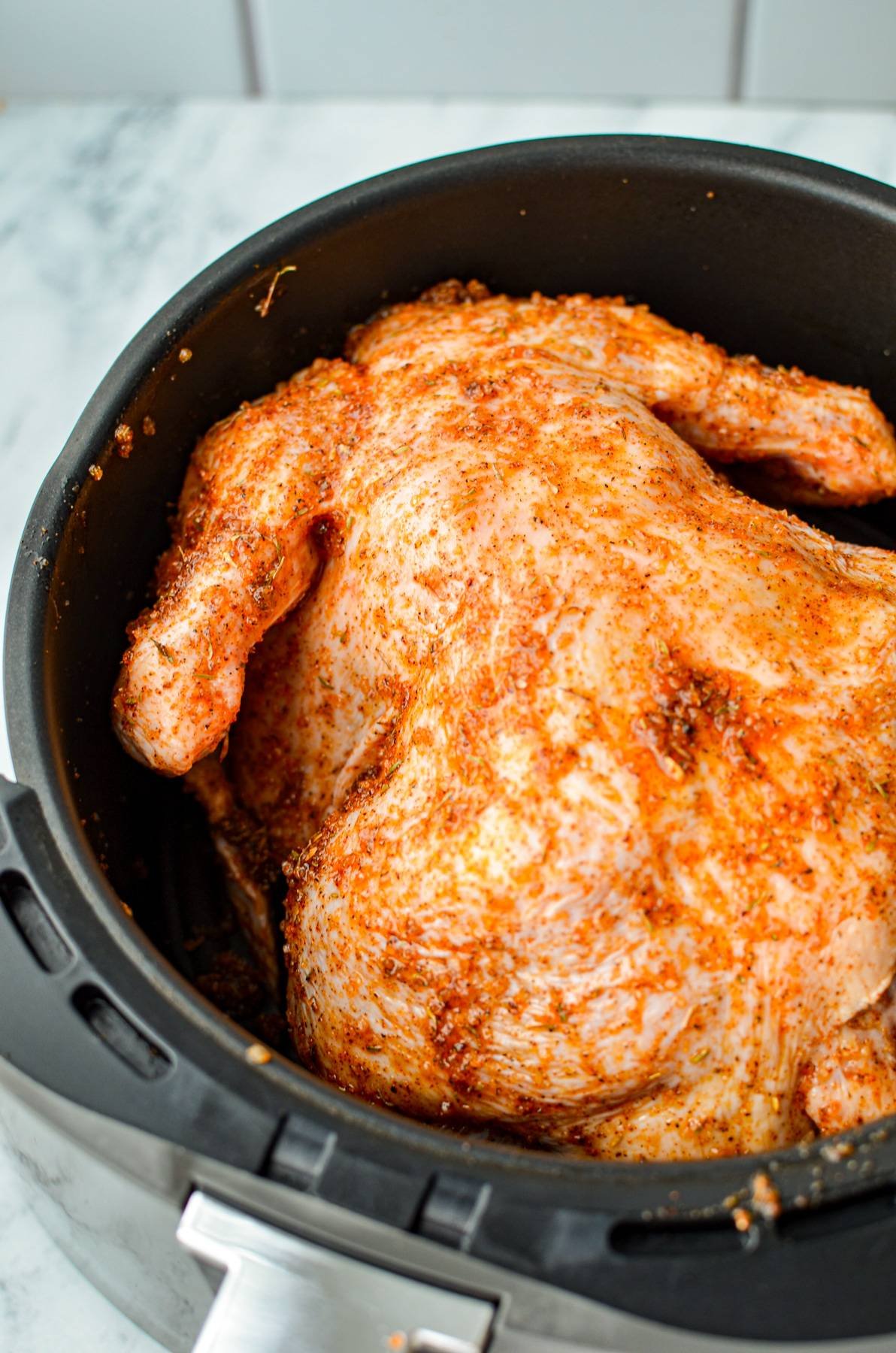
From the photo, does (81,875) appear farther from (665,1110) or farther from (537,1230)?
(665,1110)

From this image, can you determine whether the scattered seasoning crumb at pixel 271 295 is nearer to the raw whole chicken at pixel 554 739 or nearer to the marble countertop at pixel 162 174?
the raw whole chicken at pixel 554 739

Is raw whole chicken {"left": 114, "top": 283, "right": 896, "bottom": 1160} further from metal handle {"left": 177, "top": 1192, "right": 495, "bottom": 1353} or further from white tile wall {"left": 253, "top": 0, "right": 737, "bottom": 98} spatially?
white tile wall {"left": 253, "top": 0, "right": 737, "bottom": 98}

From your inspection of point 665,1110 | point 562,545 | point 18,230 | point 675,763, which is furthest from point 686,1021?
point 18,230

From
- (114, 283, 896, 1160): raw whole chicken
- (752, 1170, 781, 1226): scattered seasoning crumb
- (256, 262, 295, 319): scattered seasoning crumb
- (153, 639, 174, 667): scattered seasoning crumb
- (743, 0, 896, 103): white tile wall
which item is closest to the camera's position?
(752, 1170, 781, 1226): scattered seasoning crumb

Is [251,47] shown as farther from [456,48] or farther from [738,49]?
[738,49]

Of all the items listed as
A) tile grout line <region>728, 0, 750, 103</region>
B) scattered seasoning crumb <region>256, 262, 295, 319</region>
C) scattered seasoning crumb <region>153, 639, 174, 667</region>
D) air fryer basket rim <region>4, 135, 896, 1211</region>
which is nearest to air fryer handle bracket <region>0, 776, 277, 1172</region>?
air fryer basket rim <region>4, 135, 896, 1211</region>

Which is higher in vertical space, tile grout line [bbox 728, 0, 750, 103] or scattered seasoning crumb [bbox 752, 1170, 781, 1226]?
tile grout line [bbox 728, 0, 750, 103]
